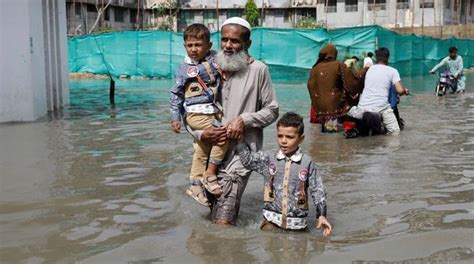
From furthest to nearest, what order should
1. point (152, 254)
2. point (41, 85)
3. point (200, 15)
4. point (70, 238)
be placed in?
point (200, 15)
point (41, 85)
point (70, 238)
point (152, 254)

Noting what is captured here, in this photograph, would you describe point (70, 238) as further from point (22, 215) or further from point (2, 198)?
point (2, 198)

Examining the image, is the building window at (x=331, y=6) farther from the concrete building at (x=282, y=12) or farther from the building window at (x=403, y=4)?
the building window at (x=403, y=4)

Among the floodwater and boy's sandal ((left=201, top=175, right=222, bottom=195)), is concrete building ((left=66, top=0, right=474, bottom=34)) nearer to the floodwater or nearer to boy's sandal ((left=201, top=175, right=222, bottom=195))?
the floodwater

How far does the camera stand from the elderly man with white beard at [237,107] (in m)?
4.35

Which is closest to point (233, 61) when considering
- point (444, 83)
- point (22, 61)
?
point (22, 61)

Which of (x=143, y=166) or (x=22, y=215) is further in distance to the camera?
(x=143, y=166)

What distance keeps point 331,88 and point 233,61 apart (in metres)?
6.06

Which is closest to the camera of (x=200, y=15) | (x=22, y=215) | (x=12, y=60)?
(x=22, y=215)

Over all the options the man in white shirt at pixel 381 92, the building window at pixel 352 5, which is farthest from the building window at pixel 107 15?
the man in white shirt at pixel 381 92

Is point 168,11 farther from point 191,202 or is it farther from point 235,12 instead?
point 191,202

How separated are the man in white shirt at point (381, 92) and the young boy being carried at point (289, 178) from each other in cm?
583

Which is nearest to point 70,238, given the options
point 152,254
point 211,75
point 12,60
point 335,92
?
point 152,254

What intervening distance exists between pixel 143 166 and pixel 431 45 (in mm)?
26610

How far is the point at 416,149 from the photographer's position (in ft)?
27.6
